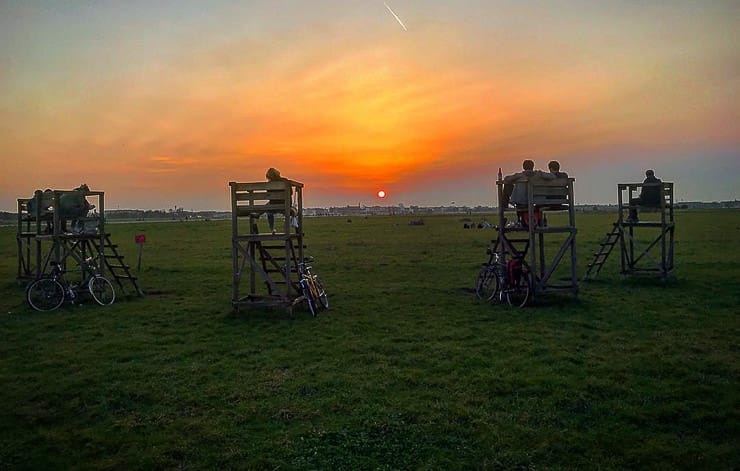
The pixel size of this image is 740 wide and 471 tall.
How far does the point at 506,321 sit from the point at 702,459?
23.5ft

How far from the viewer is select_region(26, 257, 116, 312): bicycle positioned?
628 inches

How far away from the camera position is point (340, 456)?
6035 mm

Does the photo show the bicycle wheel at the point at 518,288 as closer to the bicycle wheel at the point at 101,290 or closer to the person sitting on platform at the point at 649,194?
the person sitting on platform at the point at 649,194

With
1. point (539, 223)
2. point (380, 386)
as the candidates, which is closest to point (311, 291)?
point (380, 386)

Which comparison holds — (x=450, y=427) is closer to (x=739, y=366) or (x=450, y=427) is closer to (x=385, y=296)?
(x=739, y=366)

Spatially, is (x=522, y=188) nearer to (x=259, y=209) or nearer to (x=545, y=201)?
(x=545, y=201)

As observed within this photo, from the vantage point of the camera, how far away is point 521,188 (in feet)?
49.8

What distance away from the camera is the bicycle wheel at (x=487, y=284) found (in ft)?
52.5

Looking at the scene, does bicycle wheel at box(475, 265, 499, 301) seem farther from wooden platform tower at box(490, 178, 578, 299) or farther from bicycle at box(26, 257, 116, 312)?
Answer: bicycle at box(26, 257, 116, 312)

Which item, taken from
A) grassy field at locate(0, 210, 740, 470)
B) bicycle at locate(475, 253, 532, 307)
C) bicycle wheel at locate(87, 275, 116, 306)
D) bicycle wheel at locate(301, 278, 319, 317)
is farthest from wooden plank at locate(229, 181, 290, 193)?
bicycle at locate(475, 253, 532, 307)

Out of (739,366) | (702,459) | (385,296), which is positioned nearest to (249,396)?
(702,459)

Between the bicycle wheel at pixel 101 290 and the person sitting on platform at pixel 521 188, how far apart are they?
12665 mm

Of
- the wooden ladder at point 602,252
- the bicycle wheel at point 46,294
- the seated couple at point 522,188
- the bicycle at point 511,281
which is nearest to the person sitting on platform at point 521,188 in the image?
the seated couple at point 522,188

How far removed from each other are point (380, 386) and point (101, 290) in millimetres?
12303
